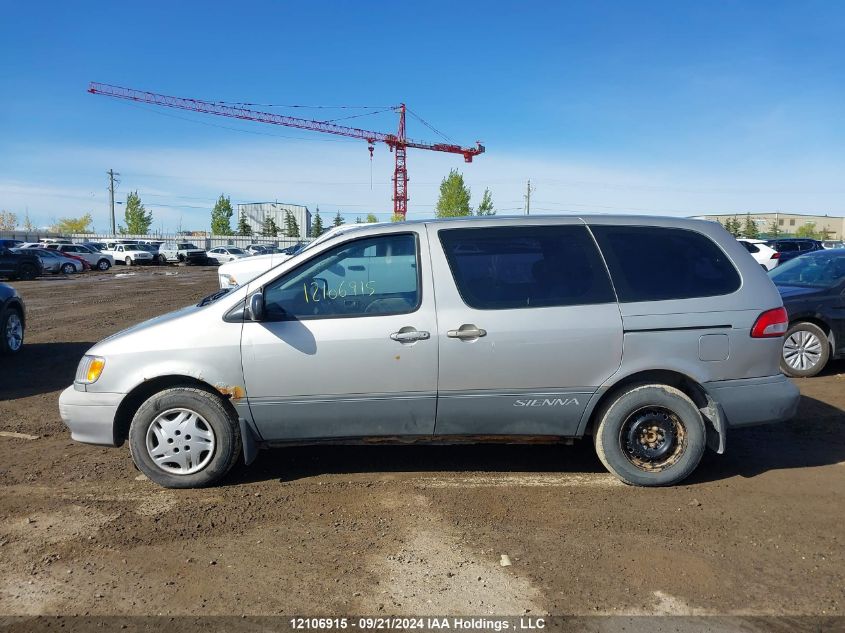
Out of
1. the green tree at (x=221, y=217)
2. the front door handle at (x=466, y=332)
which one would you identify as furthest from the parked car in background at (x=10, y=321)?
the green tree at (x=221, y=217)

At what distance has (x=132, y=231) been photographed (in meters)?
97.1

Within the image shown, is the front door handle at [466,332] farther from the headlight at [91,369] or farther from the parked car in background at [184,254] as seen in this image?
the parked car in background at [184,254]

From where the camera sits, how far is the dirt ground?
120 inches

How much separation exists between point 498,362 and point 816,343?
5.39 meters

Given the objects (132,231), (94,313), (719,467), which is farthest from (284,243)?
(719,467)

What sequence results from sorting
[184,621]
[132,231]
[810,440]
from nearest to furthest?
[184,621], [810,440], [132,231]

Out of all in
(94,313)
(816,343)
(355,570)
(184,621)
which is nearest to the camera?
(184,621)

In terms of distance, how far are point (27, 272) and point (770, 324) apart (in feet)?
97.6

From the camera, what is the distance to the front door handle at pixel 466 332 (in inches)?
161

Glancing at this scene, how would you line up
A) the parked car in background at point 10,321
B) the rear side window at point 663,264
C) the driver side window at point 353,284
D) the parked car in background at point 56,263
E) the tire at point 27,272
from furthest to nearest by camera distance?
the parked car in background at point 56,263 < the tire at point 27,272 < the parked car in background at point 10,321 < the rear side window at point 663,264 < the driver side window at point 353,284

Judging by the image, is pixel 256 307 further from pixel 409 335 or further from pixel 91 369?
pixel 91 369

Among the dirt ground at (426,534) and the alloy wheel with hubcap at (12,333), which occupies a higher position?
the alloy wheel with hubcap at (12,333)

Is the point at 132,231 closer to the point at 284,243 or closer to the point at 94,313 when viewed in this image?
the point at 284,243

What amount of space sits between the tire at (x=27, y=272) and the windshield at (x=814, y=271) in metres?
27.9
